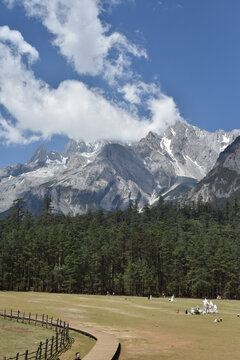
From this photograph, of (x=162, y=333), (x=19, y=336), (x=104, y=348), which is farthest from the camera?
(x=162, y=333)

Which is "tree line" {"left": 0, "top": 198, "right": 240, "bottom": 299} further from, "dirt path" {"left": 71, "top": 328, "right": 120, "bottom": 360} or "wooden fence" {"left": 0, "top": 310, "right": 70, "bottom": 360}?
"dirt path" {"left": 71, "top": 328, "right": 120, "bottom": 360}

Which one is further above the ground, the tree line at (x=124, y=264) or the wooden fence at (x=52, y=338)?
the tree line at (x=124, y=264)

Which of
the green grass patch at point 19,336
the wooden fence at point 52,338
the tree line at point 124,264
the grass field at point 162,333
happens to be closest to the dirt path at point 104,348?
the grass field at point 162,333

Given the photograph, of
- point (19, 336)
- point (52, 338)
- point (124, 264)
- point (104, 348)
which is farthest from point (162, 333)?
point (124, 264)

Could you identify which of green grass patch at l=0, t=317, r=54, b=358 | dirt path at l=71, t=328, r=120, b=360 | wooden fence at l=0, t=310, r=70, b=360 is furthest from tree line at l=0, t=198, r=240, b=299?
dirt path at l=71, t=328, r=120, b=360

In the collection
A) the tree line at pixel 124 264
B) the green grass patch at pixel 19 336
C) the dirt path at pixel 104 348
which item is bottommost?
the green grass patch at pixel 19 336

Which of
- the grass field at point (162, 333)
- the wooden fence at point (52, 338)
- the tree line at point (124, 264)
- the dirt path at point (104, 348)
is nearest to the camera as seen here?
the dirt path at point (104, 348)

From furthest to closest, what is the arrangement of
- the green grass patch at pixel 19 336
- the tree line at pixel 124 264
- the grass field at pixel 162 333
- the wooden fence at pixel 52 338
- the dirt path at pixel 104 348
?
the tree line at pixel 124 264 < the green grass patch at pixel 19 336 < the grass field at pixel 162 333 < the wooden fence at pixel 52 338 < the dirt path at pixel 104 348

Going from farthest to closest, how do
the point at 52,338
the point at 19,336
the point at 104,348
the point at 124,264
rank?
1. the point at 124,264
2. the point at 19,336
3. the point at 104,348
4. the point at 52,338

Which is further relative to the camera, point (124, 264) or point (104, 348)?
point (124, 264)

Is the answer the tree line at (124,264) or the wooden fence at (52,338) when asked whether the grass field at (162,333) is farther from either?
the tree line at (124,264)

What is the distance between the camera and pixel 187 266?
113250mm

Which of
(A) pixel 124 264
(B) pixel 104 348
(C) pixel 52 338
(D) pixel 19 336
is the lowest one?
(D) pixel 19 336

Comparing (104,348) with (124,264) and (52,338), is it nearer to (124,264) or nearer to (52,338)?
(52,338)
